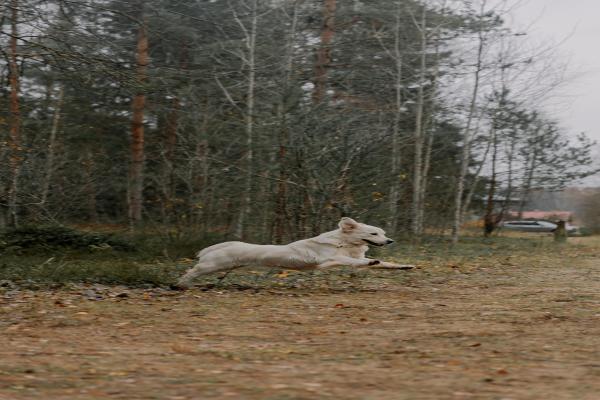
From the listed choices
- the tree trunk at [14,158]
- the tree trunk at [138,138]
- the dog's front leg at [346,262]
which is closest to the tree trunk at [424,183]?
the tree trunk at [138,138]

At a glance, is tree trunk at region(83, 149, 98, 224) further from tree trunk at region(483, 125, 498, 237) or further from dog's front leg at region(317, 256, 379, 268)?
tree trunk at region(483, 125, 498, 237)

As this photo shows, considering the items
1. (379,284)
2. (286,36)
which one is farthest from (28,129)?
(379,284)

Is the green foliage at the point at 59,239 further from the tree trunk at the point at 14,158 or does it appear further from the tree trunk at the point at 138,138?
the tree trunk at the point at 138,138

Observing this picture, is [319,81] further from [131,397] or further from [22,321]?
[131,397]

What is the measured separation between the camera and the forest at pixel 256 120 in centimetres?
1370

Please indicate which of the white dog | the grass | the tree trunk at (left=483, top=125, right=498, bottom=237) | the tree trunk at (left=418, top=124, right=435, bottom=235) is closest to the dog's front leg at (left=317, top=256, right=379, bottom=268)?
the white dog

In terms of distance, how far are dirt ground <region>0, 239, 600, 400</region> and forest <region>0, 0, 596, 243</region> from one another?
413cm

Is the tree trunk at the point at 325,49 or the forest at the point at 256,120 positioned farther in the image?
the tree trunk at the point at 325,49

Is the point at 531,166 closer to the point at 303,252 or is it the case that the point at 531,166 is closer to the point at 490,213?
the point at 490,213

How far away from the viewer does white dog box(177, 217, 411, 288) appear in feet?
40.0

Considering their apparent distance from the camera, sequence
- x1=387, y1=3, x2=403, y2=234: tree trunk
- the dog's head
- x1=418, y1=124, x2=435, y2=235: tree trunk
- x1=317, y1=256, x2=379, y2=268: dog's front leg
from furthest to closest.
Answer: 1. x1=418, y1=124, x2=435, y2=235: tree trunk
2. x1=387, y1=3, x2=403, y2=234: tree trunk
3. the dog's head
4. x1=317, y1=256, x2=379, y2=268: dog's front leg

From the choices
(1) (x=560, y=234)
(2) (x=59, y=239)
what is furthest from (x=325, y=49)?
(1) (x=560, y=234)

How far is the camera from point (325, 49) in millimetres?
27094

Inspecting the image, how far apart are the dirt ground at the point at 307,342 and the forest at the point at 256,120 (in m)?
4.13
